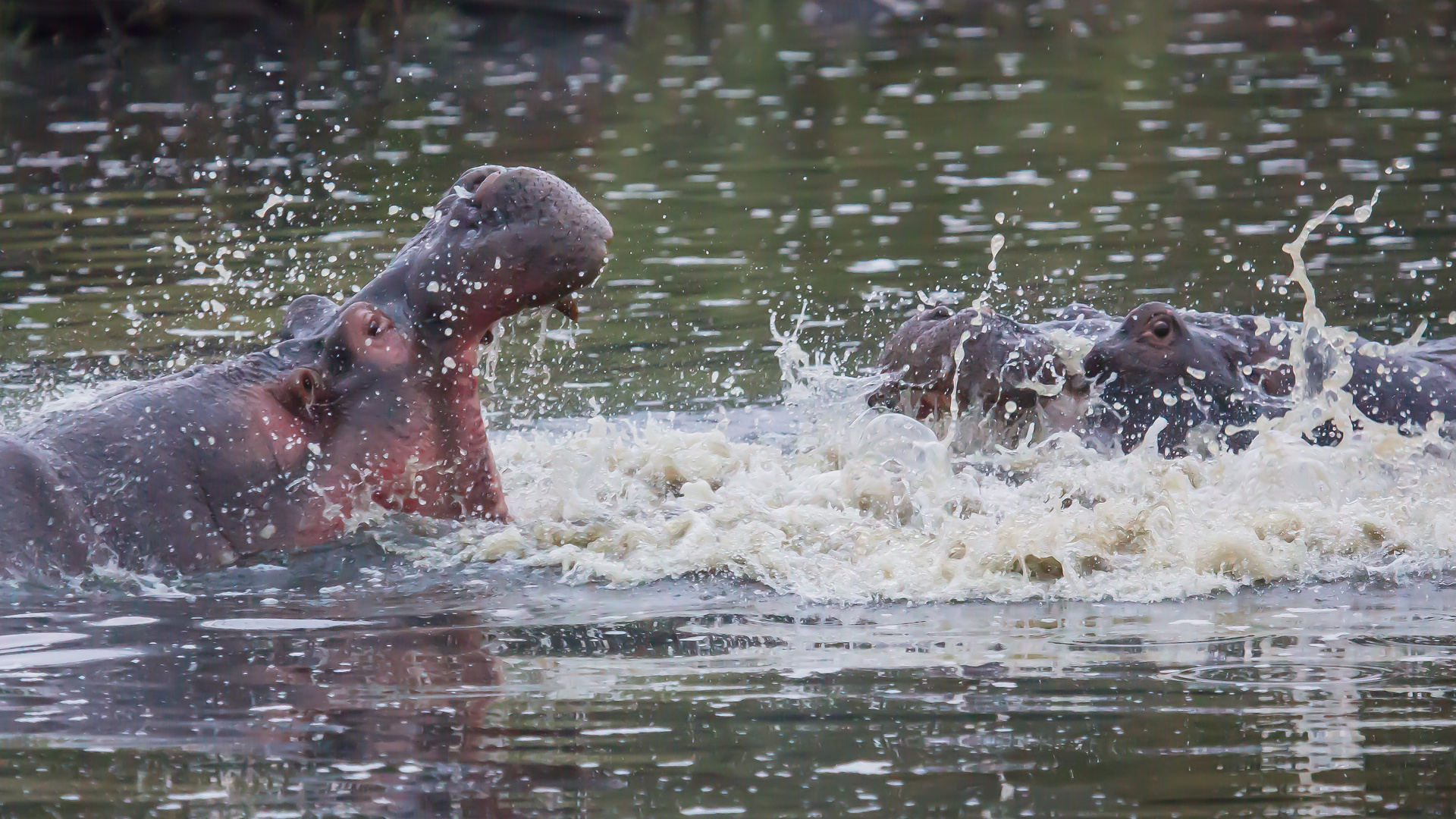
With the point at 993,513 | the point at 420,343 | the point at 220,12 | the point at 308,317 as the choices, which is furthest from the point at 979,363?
the point at 220,12

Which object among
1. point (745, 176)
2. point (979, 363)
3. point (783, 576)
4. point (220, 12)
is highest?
point (979, 363)

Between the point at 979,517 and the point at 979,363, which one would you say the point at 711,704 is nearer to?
the point at 979,517

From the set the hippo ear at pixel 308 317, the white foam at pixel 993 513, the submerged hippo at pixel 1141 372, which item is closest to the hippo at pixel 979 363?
the submerged hippo at pixel 1141 372

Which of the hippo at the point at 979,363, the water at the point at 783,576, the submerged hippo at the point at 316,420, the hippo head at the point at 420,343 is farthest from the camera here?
the hippo at the point at 979,363

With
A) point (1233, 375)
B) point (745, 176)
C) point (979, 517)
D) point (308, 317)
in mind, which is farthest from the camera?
point (745, 176)

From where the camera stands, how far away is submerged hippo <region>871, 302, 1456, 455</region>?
6.97 m

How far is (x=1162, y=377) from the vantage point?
719cm

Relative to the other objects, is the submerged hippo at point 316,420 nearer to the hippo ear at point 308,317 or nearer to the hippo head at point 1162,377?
the hippo ear at point 308,317

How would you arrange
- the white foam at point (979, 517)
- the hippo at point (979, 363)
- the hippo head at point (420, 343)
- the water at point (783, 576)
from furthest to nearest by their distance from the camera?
the hippo at point (979, 363) < the white foam at point (979, 517) < the hippo head at point (420, 343) < the water at point (783, 576)

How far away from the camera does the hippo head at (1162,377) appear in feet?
23.5

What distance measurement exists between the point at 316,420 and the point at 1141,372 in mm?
2955

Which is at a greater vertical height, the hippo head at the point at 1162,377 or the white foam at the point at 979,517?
the hippo head at the point at 1162,377

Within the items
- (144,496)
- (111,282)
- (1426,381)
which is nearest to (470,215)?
(144,496)

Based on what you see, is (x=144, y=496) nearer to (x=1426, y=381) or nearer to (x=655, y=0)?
(x=1426, y=381)
